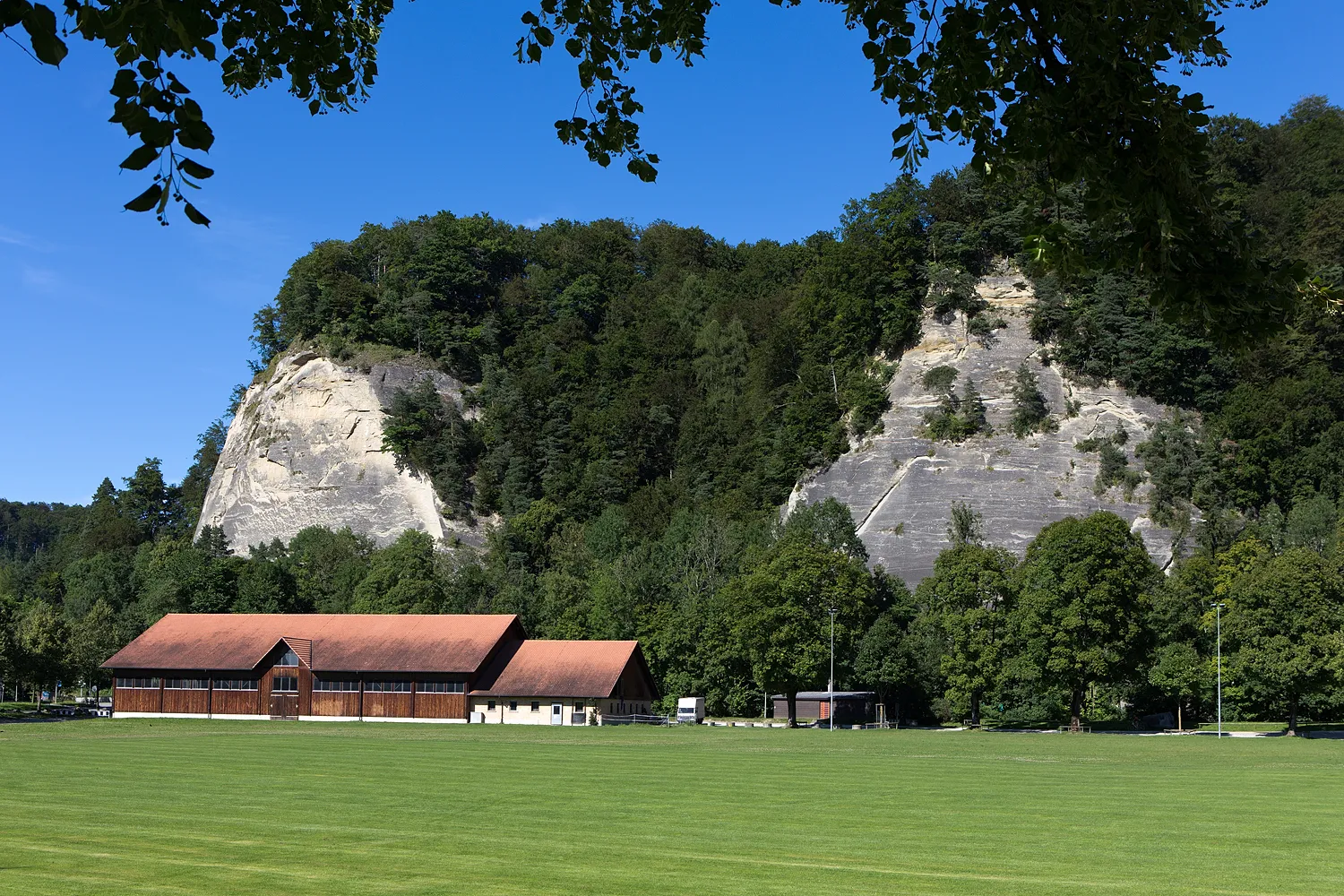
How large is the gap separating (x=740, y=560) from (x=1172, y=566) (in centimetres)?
3456

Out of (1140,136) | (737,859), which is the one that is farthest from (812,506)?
(1140,136)

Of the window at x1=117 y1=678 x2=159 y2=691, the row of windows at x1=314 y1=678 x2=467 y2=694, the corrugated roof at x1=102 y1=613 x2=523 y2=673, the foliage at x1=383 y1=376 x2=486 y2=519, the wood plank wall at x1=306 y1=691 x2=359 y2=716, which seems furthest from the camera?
the foliage at x1=383 y1=376 x2=486 y2=519

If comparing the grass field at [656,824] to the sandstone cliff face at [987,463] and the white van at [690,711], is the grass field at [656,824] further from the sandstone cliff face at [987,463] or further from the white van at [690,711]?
the sandstone cliff face at [987,463]

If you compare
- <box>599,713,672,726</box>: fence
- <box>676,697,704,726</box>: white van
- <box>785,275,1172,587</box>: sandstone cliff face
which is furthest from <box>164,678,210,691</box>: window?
<box>785,275,1172,587</box>: sandstone cliff face

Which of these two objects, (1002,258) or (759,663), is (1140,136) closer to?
(759,663)

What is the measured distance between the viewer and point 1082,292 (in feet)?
367

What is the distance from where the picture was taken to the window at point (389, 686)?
271 feet

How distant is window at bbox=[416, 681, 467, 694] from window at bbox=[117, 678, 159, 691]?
1892 centimetres

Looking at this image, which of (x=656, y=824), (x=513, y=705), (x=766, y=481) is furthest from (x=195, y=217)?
(x=766, y=481)

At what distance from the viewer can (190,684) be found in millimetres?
84688

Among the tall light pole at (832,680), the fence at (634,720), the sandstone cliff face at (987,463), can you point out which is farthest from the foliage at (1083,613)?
the sandstone cliff face at (987,463)

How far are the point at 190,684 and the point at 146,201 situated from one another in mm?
86718

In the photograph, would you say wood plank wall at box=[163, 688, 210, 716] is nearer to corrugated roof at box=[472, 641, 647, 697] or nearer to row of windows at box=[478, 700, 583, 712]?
corrugated roof at box=[472, 641, 647, 697]

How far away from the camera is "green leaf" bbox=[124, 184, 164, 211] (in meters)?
5.60
